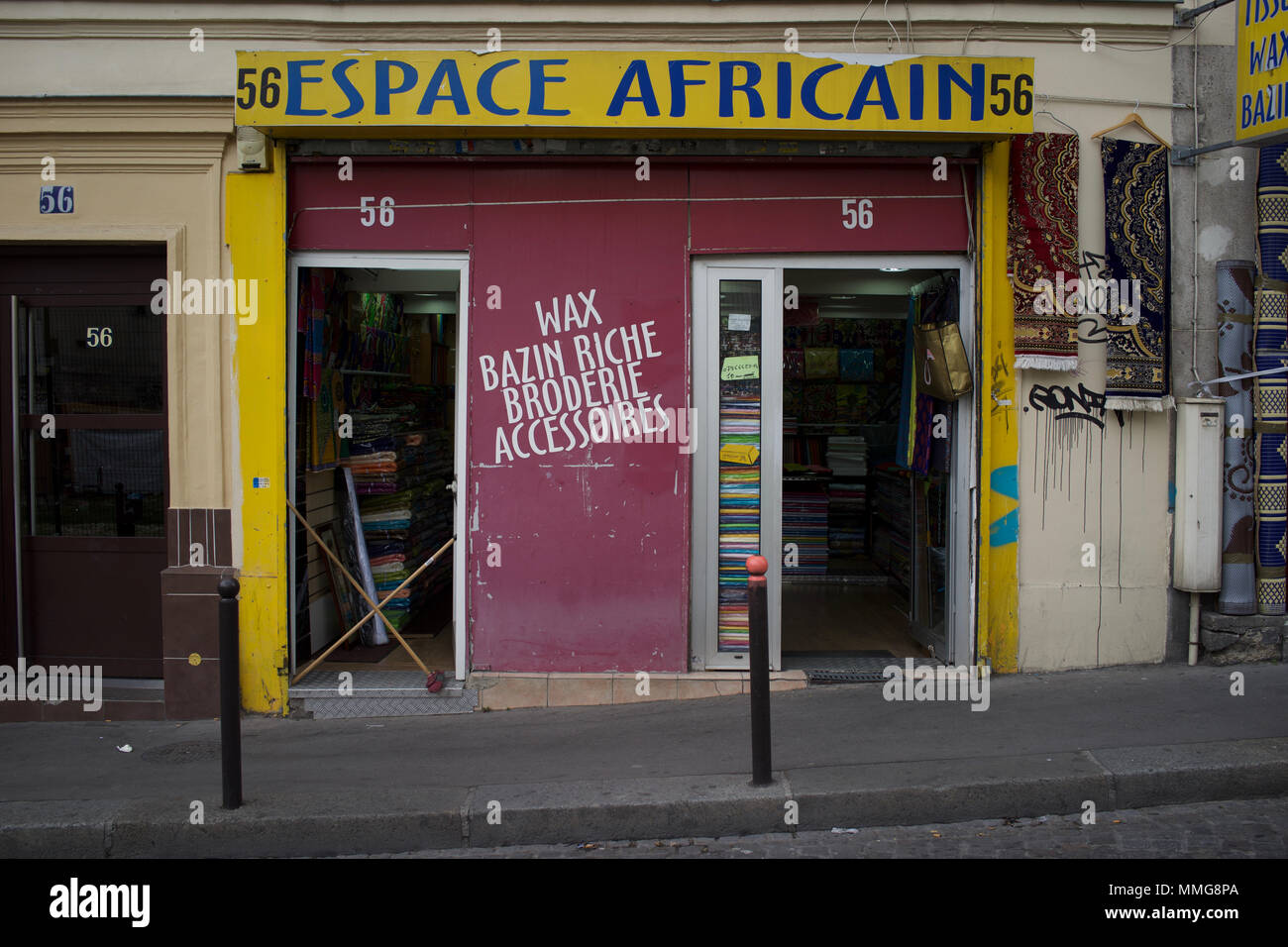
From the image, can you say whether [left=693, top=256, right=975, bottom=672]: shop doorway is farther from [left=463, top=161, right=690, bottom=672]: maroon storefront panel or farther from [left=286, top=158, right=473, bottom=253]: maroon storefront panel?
[left=286, top=158, right=473, bottom=253]: maroon storefront panel

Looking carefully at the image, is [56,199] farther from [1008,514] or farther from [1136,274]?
[1136,274]

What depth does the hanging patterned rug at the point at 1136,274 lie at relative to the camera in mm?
6688

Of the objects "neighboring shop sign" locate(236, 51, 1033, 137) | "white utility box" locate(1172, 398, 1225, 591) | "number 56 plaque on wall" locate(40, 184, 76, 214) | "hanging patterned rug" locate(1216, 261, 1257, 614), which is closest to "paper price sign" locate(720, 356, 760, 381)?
"neighboring shop sign" locate(236, 51, 1033, 137)

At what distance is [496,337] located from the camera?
21.8 feet

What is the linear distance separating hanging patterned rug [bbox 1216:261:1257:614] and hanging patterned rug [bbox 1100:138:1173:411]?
1.42 ft

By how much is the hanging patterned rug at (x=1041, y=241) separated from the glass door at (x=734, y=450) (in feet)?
5.17

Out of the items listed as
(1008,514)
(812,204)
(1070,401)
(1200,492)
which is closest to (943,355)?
(1070,401)

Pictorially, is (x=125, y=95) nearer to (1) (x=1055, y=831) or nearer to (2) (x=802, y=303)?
(2) (x=802, y=303)

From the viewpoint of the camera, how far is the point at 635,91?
20.5ft

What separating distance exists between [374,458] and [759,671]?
431 centimetres

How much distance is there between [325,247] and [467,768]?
3.49m

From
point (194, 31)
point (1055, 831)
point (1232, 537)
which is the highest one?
point (194, 31)

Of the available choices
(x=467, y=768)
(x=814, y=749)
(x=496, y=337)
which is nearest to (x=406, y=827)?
(x=467, y=768)

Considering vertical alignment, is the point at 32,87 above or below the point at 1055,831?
above
